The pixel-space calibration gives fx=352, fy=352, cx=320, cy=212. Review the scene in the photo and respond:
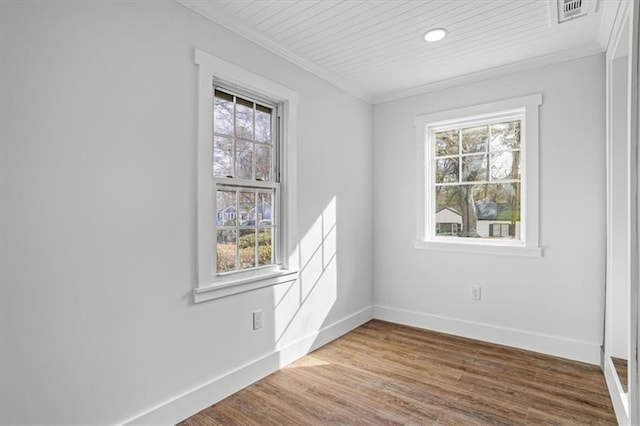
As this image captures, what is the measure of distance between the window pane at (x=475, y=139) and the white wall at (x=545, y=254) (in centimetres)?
27

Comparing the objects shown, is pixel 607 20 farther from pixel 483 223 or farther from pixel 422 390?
pixel 422 390

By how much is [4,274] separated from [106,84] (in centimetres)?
99

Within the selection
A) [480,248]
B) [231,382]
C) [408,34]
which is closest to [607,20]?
[408,34]

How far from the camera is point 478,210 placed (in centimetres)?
348

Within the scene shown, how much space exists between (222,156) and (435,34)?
1786mm

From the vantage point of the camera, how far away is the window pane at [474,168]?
344cm

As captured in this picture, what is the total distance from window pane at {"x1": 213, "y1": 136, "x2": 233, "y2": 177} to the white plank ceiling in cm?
77

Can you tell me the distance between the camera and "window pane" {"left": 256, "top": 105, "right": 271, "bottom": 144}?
8.88 feet

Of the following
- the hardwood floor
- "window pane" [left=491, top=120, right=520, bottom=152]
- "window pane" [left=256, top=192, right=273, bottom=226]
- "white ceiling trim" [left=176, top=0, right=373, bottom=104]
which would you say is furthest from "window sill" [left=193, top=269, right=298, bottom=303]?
"window pane" [left=491, top=120, right=520, bottom=152]

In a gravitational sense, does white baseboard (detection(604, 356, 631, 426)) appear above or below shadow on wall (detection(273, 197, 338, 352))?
below

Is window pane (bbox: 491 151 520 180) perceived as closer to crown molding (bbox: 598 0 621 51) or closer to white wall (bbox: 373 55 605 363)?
white wall (bbox: 373 55 605 363)

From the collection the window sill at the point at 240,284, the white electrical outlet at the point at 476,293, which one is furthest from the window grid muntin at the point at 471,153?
the window sill at the point at 240,284

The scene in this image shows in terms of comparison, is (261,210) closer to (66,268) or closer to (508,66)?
(66,268)

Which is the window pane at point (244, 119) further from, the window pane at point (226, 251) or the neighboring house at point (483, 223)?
the neighboring house at point (483, 223)
